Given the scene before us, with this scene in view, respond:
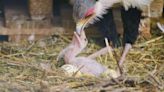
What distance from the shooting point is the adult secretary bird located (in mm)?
Answer: 3010

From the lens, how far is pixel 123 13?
10.7 feet

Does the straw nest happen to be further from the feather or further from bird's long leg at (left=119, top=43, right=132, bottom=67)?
the feather

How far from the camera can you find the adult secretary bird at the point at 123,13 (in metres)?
3.01

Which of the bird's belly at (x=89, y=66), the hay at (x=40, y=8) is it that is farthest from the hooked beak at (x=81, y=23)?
the hay at (x=40, y=8)

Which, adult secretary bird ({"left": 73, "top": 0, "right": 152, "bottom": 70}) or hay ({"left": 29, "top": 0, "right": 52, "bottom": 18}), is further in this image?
hay ({"left": 29, "top": 0, "right": 52, "bottom": 18})

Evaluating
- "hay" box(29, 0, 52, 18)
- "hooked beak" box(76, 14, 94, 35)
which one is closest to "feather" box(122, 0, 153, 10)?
"hooked beak" box(76, 14, 94, 35)

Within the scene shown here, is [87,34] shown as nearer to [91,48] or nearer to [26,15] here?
[91,48]

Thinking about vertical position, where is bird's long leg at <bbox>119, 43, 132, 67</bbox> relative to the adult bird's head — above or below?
below

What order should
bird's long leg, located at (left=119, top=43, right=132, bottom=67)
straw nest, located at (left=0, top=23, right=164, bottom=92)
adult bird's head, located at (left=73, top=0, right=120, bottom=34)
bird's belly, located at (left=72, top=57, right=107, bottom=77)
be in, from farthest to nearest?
1. bird's long leg, located at (left=119, top=43, right=132, bottom=67)
2. adult bird's head, located at (left=73, top=0, right=120, bottom=34)
3. bird's belly, located at (left=72, top=57, right=107, bottom=77)
4. straw nest, located at (left=0, top=23, right=164, bottom=92)

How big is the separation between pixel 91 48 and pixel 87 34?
17 cm

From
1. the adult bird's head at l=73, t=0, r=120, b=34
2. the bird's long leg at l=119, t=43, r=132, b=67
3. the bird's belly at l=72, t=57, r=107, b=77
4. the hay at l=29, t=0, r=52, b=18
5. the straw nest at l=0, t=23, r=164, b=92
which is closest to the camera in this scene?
the straw nest at l=0, t=23, r=164, b=92

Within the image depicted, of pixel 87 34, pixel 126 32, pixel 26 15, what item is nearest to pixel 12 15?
pixel 26 15

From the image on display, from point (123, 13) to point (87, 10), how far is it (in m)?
0.36

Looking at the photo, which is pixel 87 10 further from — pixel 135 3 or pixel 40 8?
pixel 40 8
